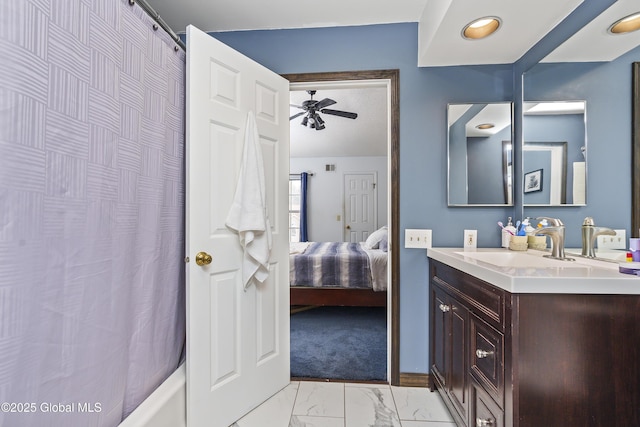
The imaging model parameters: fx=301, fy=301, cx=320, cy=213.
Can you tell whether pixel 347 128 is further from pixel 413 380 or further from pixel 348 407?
pixel 348 407

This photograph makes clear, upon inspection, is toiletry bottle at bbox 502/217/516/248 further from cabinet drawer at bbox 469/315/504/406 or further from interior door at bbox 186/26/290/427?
interior door at bbox 186/26/290/427

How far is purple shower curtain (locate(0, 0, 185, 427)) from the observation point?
739 millimetres

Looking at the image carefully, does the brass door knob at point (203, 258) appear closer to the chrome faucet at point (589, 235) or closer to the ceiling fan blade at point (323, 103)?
the chrome faucet at point (589, 235)

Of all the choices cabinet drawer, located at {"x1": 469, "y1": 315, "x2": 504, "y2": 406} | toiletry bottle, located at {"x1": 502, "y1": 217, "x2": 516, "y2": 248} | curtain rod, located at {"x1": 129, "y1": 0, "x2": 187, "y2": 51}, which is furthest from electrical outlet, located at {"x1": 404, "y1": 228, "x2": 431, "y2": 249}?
curtain rod, located at {"x1": 129, "y1": 0, "x2": 187, "y2": 51}

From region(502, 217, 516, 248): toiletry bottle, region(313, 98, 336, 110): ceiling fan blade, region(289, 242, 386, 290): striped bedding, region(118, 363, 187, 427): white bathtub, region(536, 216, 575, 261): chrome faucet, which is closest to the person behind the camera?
region(118, 363, 187, 427): white bathtub

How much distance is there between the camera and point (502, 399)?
40.2 inches

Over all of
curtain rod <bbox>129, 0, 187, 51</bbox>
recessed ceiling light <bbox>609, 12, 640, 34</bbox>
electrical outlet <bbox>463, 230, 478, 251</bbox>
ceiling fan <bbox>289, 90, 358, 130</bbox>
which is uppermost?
ceiling fan <bbox>289, 90, 358, 130</bbox>

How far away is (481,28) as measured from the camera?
158 centimetres

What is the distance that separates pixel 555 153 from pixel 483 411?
4.30 feet

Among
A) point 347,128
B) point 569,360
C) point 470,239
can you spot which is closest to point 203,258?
point 569,360

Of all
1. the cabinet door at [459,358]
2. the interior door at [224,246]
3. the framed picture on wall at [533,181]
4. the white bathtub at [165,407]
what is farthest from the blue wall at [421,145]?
the white bathtub at [165,407]

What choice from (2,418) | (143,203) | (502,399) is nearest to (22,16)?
(143,203)

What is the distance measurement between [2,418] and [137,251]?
59 cm

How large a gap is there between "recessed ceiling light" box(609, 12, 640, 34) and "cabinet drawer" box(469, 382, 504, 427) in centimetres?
153
